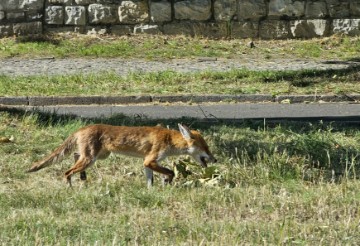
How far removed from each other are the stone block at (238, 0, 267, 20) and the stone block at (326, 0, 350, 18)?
120 centimetres

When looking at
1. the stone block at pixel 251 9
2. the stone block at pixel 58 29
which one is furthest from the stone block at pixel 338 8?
the stone block at pixel 58 29

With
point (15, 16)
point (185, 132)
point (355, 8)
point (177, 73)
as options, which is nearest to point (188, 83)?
point (177, 73)

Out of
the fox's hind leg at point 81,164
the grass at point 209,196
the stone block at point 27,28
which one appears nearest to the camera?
the grass at point 209,196

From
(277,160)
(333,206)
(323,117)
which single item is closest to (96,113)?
(323,117)

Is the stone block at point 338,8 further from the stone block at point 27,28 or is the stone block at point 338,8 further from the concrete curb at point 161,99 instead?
the stone block at point 27,28

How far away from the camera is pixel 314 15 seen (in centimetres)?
1855

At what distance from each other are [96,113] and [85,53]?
14.5ft

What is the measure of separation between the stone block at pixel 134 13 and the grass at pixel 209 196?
814cm

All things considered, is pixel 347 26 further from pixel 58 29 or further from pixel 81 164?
pixel 81 164

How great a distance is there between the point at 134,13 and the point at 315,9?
130 inches

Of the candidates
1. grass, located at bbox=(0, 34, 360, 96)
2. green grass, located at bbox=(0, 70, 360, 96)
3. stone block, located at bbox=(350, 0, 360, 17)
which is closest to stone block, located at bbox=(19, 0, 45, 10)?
grass, located at bbox=(0, 34, 360, 96)

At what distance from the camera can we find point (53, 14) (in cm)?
1839

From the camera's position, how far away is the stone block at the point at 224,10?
18.4 meters

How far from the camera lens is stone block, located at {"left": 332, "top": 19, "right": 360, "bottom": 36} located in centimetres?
1855
